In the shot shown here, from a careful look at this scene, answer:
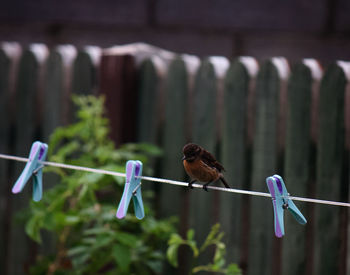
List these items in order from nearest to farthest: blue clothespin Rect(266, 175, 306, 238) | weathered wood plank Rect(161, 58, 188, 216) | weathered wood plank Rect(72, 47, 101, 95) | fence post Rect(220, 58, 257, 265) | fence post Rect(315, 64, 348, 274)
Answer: blue clothespin Rect(266, 175, 306, 238), fence post Rect(315, 64, 348, 274), fence post Rect(220, 58, 257, 265), weathered wood plank Rect(161, 58, 188, 216), weathered wood plank Rect(72, 47, 101, 95)

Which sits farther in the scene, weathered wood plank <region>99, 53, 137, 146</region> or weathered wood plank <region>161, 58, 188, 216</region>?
weathered wood plank <region>99, 53, 137, 146</region>

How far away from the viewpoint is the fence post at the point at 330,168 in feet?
10.4

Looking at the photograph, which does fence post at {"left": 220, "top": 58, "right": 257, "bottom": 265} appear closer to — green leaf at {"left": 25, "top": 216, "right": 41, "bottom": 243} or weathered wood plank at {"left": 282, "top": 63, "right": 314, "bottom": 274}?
weathered wood plank at {"left": 282, "top": 63, "right": 314, "bottom": 274}

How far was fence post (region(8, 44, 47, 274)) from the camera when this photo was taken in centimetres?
425

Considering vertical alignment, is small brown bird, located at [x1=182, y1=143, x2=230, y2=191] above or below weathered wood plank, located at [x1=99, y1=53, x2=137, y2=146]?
below

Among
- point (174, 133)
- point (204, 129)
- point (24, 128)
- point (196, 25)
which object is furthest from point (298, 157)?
point (196, 25)

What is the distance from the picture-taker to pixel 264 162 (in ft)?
11.2

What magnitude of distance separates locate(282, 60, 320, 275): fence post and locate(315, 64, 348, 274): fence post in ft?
0.24

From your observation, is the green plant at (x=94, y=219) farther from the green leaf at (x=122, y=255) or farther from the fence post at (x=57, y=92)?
the fence post at (x=57, y=92)

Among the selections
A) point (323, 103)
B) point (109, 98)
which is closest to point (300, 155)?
point (323, 103)

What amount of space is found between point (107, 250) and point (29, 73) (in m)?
1.55

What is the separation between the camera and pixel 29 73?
430 centimetres

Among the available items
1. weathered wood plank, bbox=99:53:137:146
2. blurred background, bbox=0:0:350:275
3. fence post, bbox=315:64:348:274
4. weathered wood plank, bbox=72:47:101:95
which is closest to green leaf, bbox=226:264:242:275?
blurred background, bbox=0:0:350:275

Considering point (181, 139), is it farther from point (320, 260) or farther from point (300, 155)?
point (320, 260)
